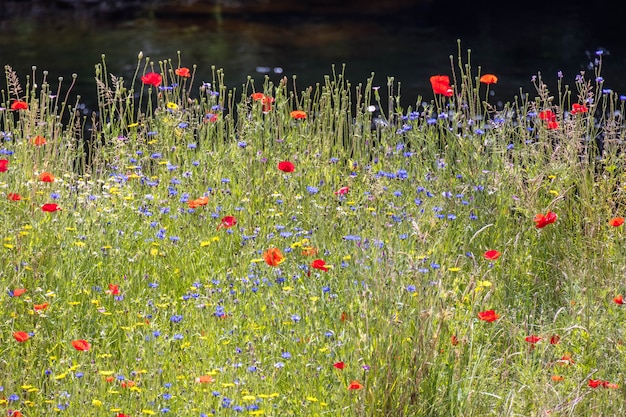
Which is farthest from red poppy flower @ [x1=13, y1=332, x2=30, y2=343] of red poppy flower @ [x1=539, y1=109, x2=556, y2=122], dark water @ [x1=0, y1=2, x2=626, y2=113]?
dark water @ [x1=0, y1=2, x2=626, y2=113]

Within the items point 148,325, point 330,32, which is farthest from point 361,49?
point 148,325

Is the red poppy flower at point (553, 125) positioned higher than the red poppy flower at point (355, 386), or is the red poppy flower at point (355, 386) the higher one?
the red poppy flower at point (553, 125)

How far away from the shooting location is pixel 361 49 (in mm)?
14492

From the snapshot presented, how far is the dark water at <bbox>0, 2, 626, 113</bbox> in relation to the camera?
1266 centimetres

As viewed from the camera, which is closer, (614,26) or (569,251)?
(569,251)

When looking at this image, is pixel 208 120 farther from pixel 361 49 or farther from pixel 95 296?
pixel 361 49

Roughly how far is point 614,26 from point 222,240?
13.0 metres

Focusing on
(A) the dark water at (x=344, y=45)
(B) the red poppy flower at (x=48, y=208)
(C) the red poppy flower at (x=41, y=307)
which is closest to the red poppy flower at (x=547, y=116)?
(B) the red poppy flower at (x=48, y=208)

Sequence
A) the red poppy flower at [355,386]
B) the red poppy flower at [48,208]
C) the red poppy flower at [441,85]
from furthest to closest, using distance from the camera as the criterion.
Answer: the red poppy flower at [441,85]
the red poppy flower at [48,208]
the red poppy flower at [355,386]

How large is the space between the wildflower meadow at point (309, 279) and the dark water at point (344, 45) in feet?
20.9

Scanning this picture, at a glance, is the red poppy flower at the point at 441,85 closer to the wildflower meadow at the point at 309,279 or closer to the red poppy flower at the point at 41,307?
the wildflower meadow at the point at 309,279

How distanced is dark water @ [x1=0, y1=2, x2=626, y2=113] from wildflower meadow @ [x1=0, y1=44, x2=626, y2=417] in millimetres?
6384

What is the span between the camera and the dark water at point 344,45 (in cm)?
1266

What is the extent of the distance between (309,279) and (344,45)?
459 inches
